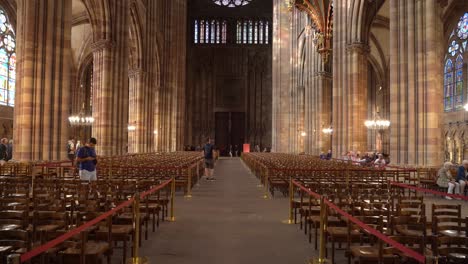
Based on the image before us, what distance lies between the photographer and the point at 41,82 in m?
19.7

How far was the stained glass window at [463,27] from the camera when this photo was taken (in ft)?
116

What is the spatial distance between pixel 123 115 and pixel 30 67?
38.3ft

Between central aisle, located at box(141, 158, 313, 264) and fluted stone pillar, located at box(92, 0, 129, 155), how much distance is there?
17593 mm

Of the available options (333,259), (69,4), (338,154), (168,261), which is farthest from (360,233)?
(338,154)

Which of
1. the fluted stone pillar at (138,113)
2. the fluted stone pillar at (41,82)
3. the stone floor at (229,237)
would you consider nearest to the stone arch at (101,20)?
the fluted stone pillar at (41,82)

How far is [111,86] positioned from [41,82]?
9.83 meters

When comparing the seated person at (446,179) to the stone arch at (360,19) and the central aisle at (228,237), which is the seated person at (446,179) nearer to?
the central aisle at (228,237)

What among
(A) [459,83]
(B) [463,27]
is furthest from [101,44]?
(B) [463,27]

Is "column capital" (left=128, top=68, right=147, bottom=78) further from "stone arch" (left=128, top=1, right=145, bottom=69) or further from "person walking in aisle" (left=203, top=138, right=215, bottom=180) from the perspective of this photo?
"person walking in aisle" (left=203, top=138, right=215, bottom=180)

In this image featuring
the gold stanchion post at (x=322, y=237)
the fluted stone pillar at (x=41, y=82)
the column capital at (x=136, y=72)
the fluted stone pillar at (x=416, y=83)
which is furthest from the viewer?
the column capital at (x=136, y=72)

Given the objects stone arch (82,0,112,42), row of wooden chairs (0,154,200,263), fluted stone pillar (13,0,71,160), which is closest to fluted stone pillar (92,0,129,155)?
stone arch (82,0,112,42)

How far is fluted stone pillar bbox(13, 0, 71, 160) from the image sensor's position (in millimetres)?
19297

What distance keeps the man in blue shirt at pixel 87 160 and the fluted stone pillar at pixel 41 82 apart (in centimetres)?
852

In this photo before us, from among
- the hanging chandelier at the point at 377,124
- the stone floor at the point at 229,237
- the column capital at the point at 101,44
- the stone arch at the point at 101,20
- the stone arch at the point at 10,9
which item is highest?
the stone arch at the point at 10,9
